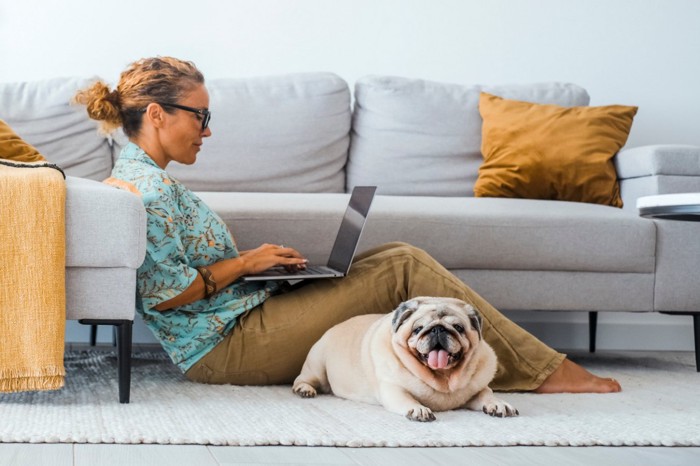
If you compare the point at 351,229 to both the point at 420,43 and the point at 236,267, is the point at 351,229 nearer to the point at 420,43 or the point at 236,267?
the point at 236,267

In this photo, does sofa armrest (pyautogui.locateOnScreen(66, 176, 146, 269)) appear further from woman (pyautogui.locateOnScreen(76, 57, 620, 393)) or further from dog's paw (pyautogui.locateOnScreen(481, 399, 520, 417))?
dog's paw (pyautogui.locateOnScreen(481, 399, 520, 417))

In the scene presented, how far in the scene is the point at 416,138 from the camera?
322 centimetres

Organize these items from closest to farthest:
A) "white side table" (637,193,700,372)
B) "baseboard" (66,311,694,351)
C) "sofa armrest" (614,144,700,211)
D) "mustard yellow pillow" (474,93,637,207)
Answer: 1. "white side table" (637,193,700,372)
2. "sofa armrest" (614,144,700,211)
3. "mustard yellow pillow" (474,93,637,207)
4. "baseboard" (66,311,694,351)

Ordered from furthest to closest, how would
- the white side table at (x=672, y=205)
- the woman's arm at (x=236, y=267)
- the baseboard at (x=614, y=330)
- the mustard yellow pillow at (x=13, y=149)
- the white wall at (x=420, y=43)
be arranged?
the baseboard at (x=614, y=330) < the white wall at (x=420, y=43) < the mustard yellow pillow at (x=13, y=149) < the woman's arm at (x=236, y=267) < the white side table at (x=672, y=205)

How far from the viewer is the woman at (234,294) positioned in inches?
81.0

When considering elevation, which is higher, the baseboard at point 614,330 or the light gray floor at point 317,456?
the light gray floor at point 317,456

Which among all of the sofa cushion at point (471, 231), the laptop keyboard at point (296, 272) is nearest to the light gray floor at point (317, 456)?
the laptop keyboard at point (296, 272)

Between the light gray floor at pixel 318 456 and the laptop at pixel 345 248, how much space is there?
630 mm

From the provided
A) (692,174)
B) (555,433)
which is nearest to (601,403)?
(555,433)

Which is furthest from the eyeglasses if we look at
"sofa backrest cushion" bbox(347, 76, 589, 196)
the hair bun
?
"sofa backrest cushion" bbox(347, 76, 589, 196)

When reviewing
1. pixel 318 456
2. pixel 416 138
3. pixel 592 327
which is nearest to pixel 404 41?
pixel 416 138

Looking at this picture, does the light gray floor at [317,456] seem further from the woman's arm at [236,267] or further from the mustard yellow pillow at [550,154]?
the mustard yellow pillow at [550,154]

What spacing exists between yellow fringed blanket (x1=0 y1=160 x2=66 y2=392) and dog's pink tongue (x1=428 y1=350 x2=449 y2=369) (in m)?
0.72

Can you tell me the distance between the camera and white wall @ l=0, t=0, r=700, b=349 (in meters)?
3.36
